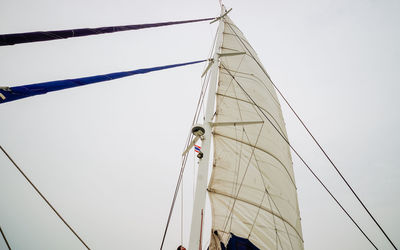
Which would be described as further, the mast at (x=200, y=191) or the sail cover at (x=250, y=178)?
the sail cover at (x=250, y=178)

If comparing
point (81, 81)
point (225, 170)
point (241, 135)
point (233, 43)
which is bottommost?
point (225, 170)

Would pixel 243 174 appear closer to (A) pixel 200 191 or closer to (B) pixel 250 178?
(B) pixel 250 178

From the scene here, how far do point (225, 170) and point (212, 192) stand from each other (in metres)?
0.67

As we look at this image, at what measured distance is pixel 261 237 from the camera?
12.9 ft

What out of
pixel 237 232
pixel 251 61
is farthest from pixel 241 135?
pixel 251 61

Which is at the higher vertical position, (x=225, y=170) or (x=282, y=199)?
(x=225, y=170)

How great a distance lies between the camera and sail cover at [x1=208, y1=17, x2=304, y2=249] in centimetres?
405

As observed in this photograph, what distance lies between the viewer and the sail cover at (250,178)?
4.05 meters

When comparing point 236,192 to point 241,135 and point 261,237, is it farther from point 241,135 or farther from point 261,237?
point 241,135

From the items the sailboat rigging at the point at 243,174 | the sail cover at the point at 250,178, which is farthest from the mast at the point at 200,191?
the sail cover at the point at 250,178

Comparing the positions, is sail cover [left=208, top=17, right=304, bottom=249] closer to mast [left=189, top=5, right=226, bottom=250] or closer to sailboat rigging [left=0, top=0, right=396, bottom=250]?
sailboat rigging [left=0, top=0, right=396, bottom=250]

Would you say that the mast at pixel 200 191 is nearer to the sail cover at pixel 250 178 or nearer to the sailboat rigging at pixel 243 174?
the sailboat rigging at pixel 243 174

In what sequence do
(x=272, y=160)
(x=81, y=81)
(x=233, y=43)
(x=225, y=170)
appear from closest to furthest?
1. (x=81, y=81)
2. (x=225, y=170)
3. (x=272, y=160)
4. (x=233, y=43)

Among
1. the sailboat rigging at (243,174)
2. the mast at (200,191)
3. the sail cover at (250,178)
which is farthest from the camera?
the sail cover at (250,178)
